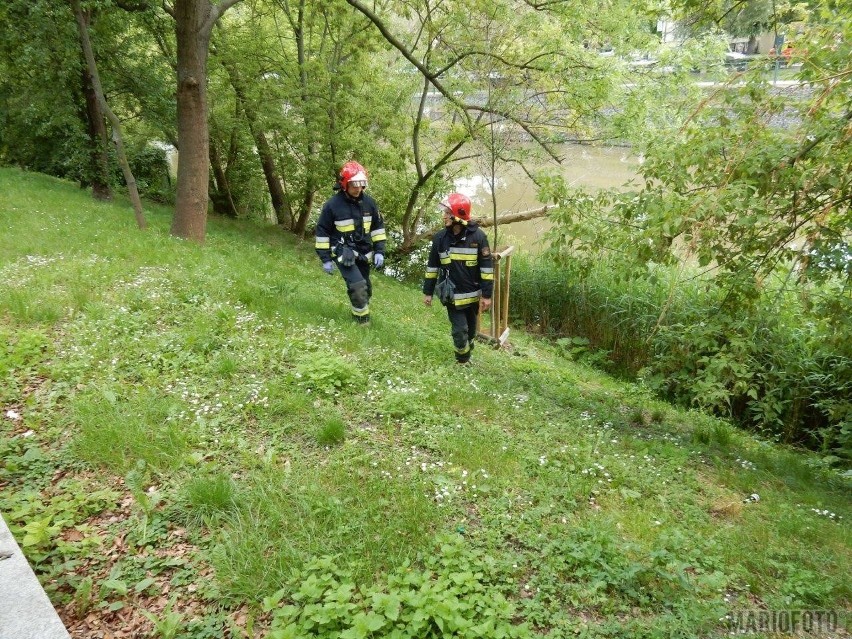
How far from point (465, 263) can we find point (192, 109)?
6840 millimetres

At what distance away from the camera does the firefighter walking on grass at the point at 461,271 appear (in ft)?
22.1

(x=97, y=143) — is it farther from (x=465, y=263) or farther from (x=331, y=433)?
(x=331, y=433)

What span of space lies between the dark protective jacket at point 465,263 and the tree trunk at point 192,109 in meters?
6.23

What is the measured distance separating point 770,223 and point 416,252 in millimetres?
11795

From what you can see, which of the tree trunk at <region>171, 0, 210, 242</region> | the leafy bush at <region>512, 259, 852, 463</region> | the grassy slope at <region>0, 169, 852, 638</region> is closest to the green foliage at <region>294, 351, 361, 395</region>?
the grassy slope at <region>0, 169, 852, 638</region>

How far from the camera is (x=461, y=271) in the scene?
6855mm

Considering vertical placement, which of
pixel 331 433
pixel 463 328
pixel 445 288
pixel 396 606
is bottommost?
pixel 396 606

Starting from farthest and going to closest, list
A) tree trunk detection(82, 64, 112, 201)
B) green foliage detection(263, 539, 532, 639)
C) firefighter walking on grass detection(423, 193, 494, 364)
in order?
tree trunk detection(82, 64, 112, 201) < firefighter walking on grass detection(423, 193, 494, 364) < green foliage detection(263, 539, 532, 639)

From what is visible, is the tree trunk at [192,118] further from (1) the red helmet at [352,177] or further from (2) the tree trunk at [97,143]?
(2) the tree trunk at [97,143]

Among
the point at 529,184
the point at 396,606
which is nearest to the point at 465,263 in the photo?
the point at 396,606

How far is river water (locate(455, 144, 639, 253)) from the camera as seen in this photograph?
1315cm

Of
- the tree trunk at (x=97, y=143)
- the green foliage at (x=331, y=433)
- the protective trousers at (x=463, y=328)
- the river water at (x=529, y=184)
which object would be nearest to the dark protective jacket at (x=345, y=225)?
the protective trousers at (x=463, y=328)

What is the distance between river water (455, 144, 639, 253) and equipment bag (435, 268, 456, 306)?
5.10 m

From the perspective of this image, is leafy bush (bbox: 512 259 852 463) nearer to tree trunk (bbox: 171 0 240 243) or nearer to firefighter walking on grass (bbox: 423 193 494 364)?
firefighter walking on grass (bbox: 423 193 494 364)
